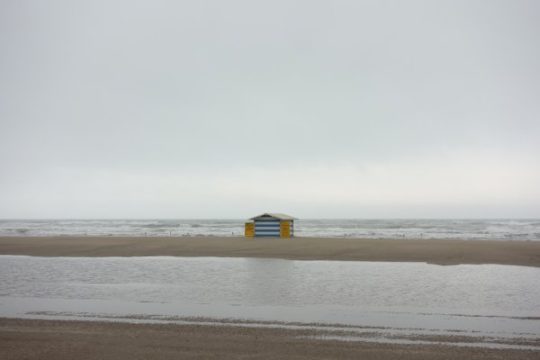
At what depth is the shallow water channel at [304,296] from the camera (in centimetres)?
986

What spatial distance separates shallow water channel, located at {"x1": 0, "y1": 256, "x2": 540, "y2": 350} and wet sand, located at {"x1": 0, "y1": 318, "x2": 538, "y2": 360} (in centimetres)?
61

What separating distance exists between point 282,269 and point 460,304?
9.07 meters

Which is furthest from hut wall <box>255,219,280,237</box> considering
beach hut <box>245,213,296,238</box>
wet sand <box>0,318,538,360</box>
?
wet sand <box>0,318,538,360</box>

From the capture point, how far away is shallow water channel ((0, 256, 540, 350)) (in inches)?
388

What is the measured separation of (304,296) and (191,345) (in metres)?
5.63

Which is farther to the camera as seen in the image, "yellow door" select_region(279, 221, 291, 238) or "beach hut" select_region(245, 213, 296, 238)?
"yellow door" select_region(279, 221, 291, 238)

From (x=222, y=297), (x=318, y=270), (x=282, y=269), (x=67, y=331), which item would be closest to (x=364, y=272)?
(x=318, y=270)

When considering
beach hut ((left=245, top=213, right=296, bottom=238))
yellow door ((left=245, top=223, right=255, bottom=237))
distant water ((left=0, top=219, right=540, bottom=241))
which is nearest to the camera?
beach hut ((left=245, top=213, right=296, bottom=238))

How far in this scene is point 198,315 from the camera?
10703 millimetres

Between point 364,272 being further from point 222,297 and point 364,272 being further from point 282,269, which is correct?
point 222,297

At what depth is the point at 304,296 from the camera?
13.3 m

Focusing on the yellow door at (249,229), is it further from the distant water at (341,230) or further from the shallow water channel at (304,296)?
the shallow water channel at (304,296)

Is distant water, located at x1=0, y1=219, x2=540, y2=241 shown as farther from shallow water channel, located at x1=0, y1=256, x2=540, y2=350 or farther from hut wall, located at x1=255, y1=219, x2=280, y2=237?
shallow water channel, located at x1=0, y1=256, x2=540, y2=350

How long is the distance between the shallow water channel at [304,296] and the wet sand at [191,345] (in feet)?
2.00
